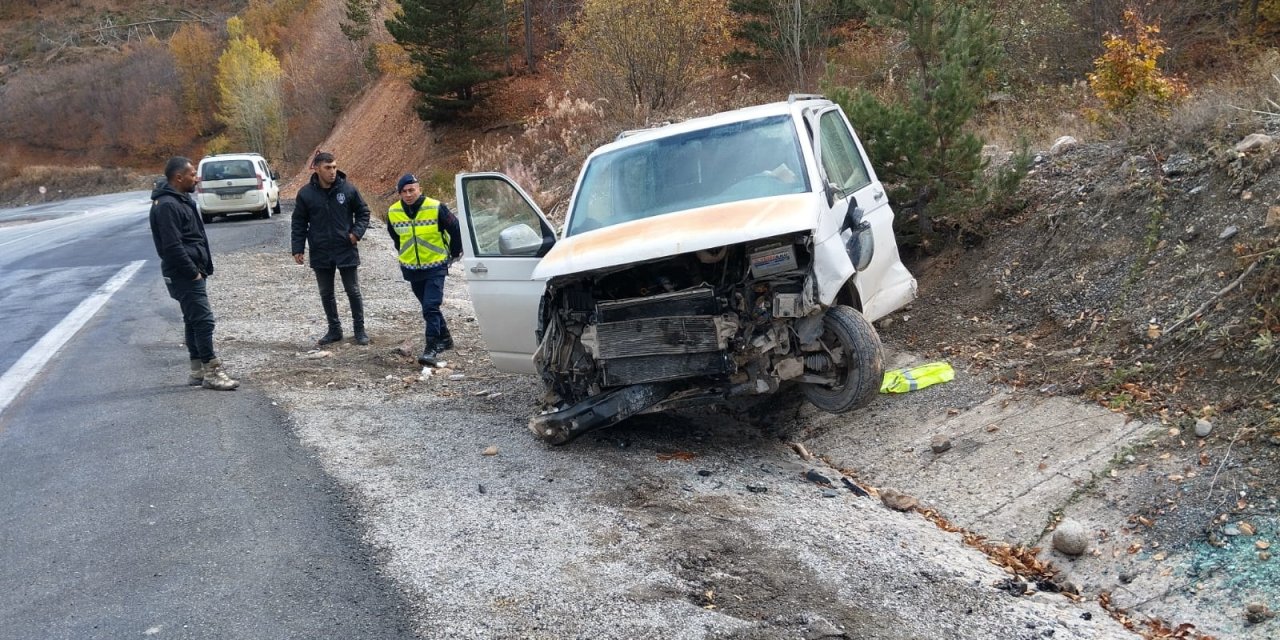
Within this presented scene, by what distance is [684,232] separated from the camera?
555 cm

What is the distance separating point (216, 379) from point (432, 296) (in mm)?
1924

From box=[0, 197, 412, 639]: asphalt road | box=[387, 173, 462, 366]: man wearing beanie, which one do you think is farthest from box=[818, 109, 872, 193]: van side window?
box=[0, 197, 412, 639]: asphalt road

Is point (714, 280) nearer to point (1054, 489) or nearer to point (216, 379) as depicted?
point (1054, 489)

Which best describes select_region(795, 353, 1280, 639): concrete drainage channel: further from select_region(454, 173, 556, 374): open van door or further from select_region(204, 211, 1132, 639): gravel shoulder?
select_region(454, 173, 556, 374): open van door

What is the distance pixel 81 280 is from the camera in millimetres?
14539

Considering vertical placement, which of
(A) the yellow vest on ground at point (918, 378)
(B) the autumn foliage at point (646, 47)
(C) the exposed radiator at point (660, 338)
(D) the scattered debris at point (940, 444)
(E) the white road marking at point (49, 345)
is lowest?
(D) the scattered debris at point (940, 444)

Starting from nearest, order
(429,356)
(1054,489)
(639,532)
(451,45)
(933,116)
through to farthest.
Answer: (639,532) → (1054,489) → (933,116) → (429,356) → (451,45)

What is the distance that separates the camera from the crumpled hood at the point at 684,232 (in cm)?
536

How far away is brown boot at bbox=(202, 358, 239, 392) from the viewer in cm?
771

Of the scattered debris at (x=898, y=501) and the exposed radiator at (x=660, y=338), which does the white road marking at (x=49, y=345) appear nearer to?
the exposed radiator at (x=660, y=338)

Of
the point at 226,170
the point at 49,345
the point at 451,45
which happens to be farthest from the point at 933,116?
the point at 451,45

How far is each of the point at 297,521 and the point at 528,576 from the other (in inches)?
56.7

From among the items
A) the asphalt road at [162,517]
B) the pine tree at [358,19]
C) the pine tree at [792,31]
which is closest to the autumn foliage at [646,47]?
the pine tree at [792,31]

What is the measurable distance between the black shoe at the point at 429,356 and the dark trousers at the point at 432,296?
0.08m
